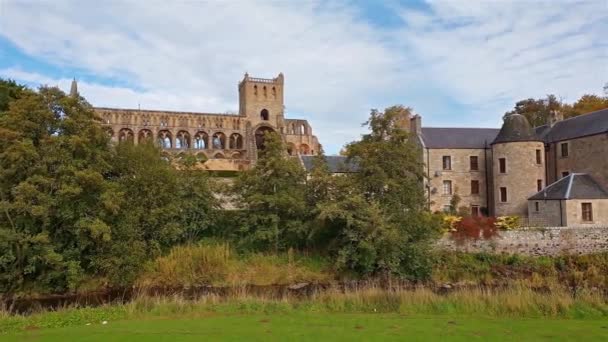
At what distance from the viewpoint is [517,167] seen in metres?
28.1

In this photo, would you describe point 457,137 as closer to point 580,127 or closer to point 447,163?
point 447,163

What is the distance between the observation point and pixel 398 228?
20.5 m

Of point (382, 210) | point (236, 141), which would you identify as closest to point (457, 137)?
point (382, 210)

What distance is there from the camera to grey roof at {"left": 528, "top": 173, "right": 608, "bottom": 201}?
79.6 feet

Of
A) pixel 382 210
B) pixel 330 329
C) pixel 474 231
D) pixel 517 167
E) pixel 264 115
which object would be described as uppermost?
pixel 264 115

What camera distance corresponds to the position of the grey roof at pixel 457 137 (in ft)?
103

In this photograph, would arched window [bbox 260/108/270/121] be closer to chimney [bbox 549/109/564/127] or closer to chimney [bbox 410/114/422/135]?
chimney [bbox 410/114/422/135]

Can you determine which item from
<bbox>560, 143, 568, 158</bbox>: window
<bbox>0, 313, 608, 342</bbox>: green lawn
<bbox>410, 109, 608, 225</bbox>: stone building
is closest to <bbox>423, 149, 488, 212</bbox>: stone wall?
<bbox>410, 109, 608, 225</bbox>: stone building

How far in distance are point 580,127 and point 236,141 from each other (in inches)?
1435

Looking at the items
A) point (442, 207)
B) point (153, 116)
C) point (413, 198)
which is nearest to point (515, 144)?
point (442, 207)

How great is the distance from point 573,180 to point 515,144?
3923mm

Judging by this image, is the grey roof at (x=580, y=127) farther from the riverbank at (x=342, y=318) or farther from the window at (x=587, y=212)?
the riverbank at (x=342, y=318)

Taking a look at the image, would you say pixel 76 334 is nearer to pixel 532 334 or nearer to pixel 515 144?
pixel 532 334

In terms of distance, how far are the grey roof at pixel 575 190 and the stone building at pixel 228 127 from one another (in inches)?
1021
